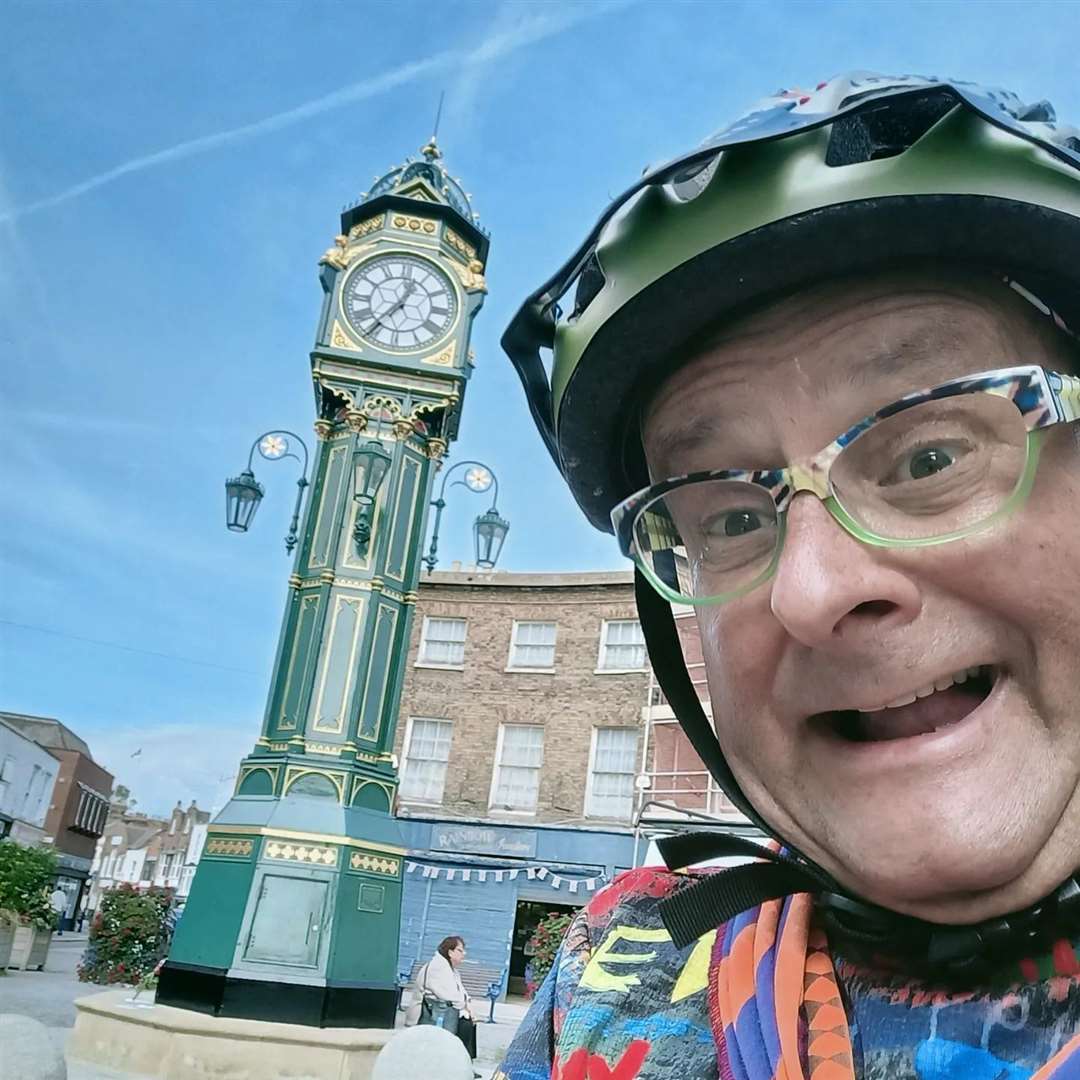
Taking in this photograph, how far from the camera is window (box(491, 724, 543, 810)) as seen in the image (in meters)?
18.6

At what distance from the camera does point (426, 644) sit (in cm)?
2023

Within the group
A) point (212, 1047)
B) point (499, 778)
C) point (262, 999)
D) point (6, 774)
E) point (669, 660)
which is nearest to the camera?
point (669, 660)

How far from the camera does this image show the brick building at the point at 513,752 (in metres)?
17.8

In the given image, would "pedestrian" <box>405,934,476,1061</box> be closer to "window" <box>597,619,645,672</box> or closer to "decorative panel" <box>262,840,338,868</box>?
"decorative panel" <box>262,840,338,868</box>

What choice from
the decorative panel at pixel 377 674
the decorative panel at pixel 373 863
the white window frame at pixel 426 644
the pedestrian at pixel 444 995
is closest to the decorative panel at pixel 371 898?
the decorative panel at pixel 373 863

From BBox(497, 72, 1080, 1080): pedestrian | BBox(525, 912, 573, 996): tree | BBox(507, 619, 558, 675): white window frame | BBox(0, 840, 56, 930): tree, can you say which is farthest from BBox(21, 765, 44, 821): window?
BBox(497, 72, 1080, 1080): pedestrian

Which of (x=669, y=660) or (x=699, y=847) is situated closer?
(x=699, y=847)

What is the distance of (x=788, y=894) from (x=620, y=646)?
1825 centimetres

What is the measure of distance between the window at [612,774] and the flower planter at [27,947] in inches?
393

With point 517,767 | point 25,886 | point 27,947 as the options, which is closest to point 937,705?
point 25,886

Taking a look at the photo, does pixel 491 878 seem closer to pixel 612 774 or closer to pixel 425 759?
pixel 425 759

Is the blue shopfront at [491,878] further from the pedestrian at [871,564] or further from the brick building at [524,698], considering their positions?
the pedestrian at [871,564]

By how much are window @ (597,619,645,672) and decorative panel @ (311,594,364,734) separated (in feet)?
36.2

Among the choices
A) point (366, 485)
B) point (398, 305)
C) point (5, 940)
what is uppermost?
point (398, 305)
